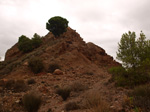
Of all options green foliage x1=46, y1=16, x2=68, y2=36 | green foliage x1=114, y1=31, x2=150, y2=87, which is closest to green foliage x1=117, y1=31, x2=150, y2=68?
green foliage x1=114, y1=31, x2=150, y2=87

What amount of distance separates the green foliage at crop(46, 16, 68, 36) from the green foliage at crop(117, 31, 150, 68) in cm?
2593

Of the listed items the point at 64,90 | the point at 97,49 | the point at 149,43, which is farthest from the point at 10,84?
the point at 97,49

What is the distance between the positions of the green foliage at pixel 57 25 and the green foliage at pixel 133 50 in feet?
85.1

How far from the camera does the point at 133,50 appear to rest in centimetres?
736

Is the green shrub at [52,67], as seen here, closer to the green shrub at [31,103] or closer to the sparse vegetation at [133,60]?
the sparse vegetation at [133,60]

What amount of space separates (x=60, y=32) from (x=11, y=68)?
727 inches

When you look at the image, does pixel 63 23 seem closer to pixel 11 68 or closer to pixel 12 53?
pixel 12 53

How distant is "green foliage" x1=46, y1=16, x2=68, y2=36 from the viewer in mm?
31547

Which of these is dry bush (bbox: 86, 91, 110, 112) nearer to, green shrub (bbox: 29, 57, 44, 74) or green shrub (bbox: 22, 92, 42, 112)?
green shrub (bbox: 22, 92, 42, 112)

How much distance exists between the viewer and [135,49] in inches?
286

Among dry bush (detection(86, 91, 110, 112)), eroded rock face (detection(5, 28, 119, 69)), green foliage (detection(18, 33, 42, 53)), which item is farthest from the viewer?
green foliage (detection(18, 33, 42, 53))

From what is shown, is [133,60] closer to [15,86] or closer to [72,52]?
[15,86]

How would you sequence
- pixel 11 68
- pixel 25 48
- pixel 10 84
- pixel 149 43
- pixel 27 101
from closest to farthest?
1. pixel 27 101
2. pixel 149 43
3. pixel 10 84
4. pixel 11 68
5. pixel 25 48

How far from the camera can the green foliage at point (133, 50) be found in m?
7.09
